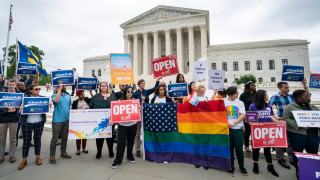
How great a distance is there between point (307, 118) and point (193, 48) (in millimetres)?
30845

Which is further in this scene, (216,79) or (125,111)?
(216,79)

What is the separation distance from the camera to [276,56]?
1485 inches

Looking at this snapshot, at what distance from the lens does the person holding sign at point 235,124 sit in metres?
3.20

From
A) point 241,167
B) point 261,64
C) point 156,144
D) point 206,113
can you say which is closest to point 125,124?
point 156,144

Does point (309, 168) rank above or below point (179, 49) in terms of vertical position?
below

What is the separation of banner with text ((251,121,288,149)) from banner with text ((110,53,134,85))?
378 cm

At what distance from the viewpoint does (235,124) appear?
3213 millimetres

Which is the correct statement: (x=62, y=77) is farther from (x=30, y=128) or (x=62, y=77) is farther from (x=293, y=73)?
(x=293, y=73)

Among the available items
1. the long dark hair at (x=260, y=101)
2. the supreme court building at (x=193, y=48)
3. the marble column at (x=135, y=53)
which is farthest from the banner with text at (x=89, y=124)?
the marble column at (x=135, y=53)

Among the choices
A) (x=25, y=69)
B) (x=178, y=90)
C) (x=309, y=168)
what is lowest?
(x=309, y=168)

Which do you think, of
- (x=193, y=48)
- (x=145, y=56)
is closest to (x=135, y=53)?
(x=145, y=56)

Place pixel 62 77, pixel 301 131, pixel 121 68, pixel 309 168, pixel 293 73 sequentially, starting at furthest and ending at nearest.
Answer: pixel 121 68, pixel 293 73, pixel 62 77, pixel 301 131, pixel 309 168

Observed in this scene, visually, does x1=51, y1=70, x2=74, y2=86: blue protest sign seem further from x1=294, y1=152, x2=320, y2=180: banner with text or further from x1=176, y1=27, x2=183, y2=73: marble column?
x1=176, y1=27, x2=183, y2=73: marble column

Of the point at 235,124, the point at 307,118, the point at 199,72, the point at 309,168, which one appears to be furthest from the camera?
the point at 199,72
